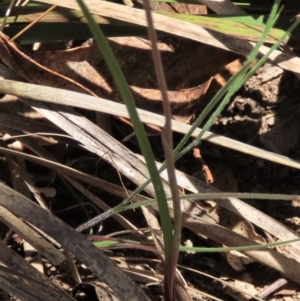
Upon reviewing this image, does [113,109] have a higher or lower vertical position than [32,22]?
lower

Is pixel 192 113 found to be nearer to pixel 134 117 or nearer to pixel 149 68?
pixel 149 68

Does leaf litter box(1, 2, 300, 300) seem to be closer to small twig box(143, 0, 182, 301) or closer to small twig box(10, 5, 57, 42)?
small twig box(10, 5, 57, 42)

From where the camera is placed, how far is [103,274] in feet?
3.81

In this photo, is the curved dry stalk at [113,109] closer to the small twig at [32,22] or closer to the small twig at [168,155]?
the small twig at [32,22]

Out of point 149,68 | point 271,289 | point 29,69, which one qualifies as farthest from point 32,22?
point 271,289

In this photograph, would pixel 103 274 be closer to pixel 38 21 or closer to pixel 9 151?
pixel 9 151

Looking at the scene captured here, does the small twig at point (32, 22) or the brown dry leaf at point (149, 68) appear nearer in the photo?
the small twig at point (32, 22)

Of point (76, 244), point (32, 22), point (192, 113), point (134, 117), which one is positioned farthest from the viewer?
point (192, 113)

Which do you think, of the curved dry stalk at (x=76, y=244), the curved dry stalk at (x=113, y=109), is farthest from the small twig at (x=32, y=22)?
the curved dry stalk at (x=76, y=244)

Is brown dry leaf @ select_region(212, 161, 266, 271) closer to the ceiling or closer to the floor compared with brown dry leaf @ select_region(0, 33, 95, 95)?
closer to the floor

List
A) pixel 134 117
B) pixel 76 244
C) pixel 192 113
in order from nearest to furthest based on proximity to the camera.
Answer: pixel 134 117 < pixel 76 244 < pixel 192 113

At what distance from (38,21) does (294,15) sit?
0.61 meters

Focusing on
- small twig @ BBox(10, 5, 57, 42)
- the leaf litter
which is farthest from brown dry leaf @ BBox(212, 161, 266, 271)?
small twig @ BBox(10, 5, 57, 42)

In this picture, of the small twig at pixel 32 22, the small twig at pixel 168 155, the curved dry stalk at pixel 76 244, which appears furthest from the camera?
the small twig at pixel 32 22
